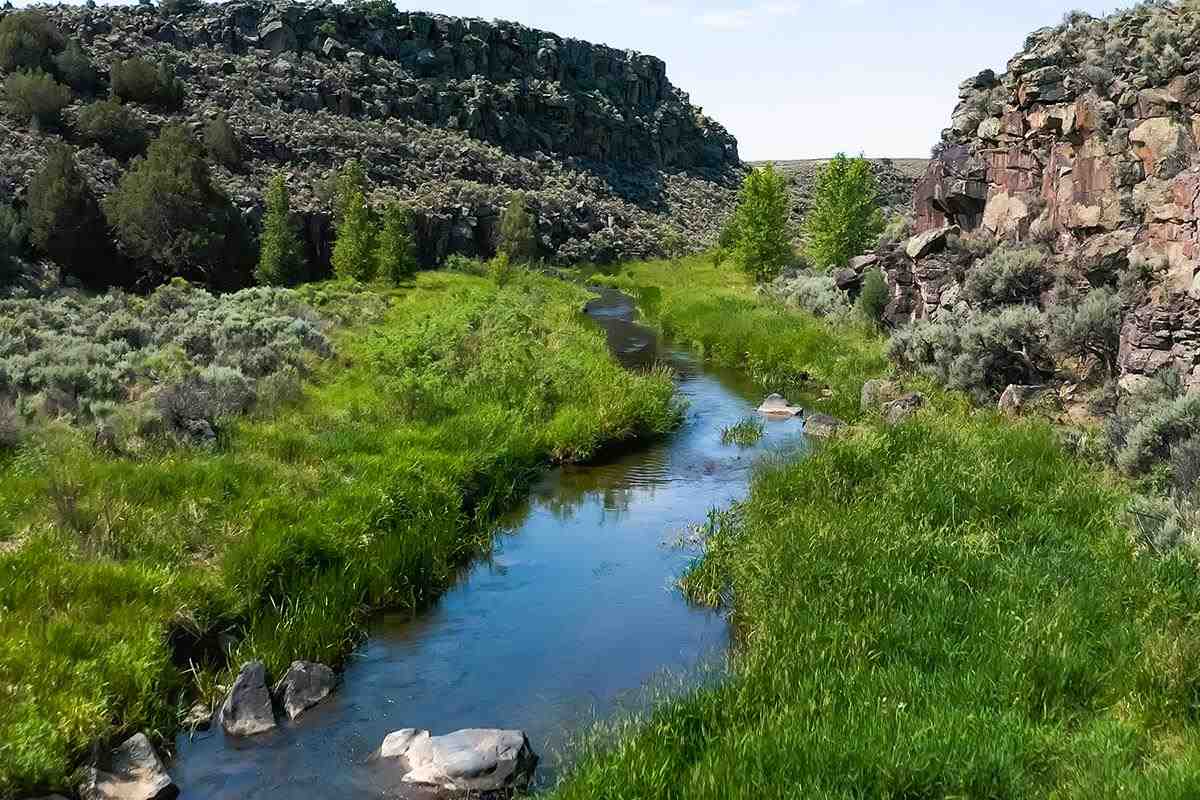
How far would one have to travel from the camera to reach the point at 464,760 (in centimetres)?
914

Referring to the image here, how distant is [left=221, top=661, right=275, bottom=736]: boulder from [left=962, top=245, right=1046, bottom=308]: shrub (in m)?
22.8

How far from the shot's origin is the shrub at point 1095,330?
21.6m

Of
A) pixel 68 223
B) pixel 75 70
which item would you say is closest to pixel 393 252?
pixel 68 223

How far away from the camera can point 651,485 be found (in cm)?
1978

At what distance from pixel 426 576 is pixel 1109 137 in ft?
74.1

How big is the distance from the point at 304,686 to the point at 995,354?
19379 mm

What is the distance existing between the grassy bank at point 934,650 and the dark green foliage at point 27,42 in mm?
73410

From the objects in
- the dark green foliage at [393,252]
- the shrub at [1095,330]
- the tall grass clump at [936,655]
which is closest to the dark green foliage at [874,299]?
the shrub at [1095,330]

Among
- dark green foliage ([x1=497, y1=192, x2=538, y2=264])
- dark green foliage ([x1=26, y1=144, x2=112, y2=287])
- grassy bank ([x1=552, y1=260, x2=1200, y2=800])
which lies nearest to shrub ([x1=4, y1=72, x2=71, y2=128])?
dark green foliage ([x1=26, y1=144, x2=112, y2=287])

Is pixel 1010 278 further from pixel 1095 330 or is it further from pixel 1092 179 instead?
pixel 1095 330

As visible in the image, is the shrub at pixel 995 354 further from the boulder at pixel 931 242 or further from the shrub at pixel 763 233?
Result: the shrub at pixel 763 233

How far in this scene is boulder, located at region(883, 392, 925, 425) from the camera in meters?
22.4

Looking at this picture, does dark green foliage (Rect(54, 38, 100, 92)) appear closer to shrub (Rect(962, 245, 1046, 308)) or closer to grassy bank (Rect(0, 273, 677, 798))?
grassy bank (Rect(0, 273, 677, 798))

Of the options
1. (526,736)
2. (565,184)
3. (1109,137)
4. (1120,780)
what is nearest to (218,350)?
(526,736)
